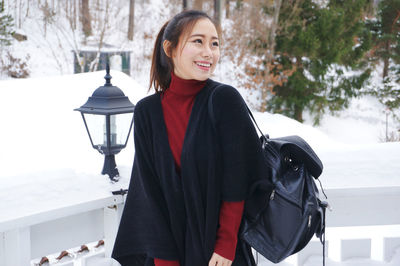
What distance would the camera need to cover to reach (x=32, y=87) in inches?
216

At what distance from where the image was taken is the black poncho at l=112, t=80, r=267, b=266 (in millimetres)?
1347

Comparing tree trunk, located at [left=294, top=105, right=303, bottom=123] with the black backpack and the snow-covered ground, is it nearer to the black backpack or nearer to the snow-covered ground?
the snow-covered ground

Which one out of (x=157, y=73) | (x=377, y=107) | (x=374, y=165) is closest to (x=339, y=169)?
(x=374, y=165)

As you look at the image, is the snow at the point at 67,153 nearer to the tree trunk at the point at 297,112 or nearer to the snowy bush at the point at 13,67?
the tree trunk at the point at 297,112

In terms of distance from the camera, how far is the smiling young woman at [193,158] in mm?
1352

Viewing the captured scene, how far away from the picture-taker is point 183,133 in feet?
4.68

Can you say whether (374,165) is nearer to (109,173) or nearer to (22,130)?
(109,173)

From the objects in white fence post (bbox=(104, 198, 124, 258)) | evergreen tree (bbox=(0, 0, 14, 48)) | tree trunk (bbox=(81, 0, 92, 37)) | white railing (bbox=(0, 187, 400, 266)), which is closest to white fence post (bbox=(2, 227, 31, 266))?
white railing (bbox=(0, 187, 400, 266))

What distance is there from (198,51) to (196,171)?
32 centimetres

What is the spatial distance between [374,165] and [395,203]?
20 centimetres

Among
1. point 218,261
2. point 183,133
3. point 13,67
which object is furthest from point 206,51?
point 13,67

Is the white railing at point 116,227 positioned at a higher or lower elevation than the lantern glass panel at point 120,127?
lower

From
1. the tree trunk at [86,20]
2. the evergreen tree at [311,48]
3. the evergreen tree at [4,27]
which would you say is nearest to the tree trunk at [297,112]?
the evergreen tree at [311,48]

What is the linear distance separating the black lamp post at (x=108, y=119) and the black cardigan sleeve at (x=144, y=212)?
52 cm
